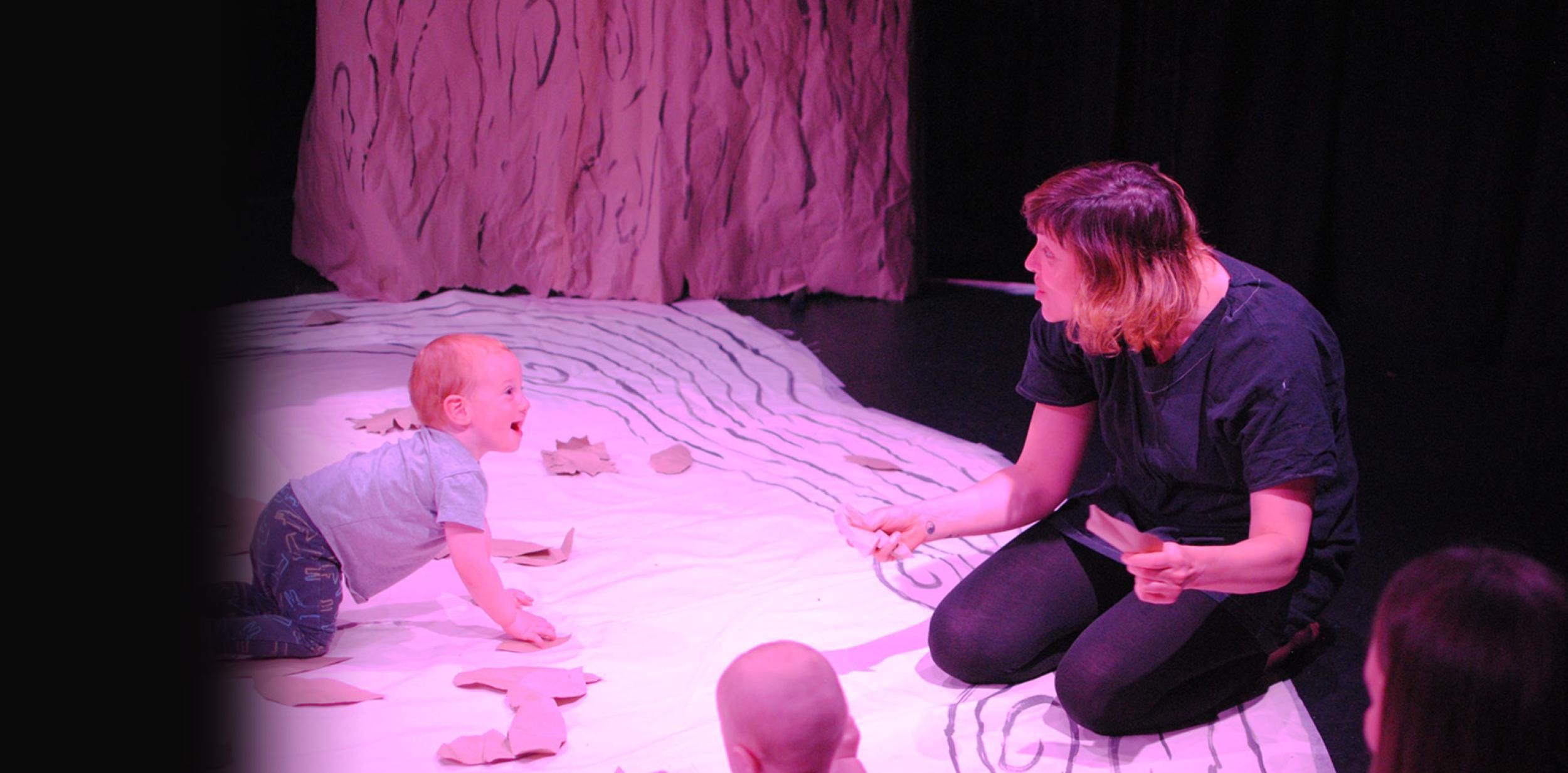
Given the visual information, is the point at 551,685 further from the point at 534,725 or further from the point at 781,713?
the point at 781,713

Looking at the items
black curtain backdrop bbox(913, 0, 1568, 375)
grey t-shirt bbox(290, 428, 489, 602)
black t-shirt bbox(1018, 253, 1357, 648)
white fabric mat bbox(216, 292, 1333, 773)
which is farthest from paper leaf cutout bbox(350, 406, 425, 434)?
black curtain backdrop bbox(913, 0, 1568, 375)

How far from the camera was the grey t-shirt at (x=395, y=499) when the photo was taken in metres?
1.88

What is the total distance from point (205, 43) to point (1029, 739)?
153 cm

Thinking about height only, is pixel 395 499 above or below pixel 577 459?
above

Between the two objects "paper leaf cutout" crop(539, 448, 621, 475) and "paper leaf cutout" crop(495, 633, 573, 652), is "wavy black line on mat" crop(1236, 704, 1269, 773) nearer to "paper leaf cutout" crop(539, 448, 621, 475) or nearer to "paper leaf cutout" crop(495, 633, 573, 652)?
"paper leaf cutout" crop(495, 633, 573, 652)

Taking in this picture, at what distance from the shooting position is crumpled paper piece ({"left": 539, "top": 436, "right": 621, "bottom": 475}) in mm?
2820

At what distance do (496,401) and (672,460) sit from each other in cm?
103

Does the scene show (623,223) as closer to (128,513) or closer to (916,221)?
(916,221)

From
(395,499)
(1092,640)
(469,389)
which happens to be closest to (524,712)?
(395,499)

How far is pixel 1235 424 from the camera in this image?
165 centimetres

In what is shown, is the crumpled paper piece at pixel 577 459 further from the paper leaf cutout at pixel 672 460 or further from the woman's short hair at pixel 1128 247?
the woman's short hair at pixel 1128 247

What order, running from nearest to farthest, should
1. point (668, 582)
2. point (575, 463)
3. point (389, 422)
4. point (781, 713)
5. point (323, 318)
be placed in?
point (781, 713) → point (668, 582) → point (575, 463) → point (389, 422) → point (323, 318)

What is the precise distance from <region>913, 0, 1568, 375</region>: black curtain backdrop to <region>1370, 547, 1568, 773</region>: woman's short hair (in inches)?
110

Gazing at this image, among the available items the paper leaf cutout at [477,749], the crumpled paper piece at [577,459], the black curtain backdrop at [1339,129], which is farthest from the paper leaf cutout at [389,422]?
the black curtain backdrop at [1339,129]
